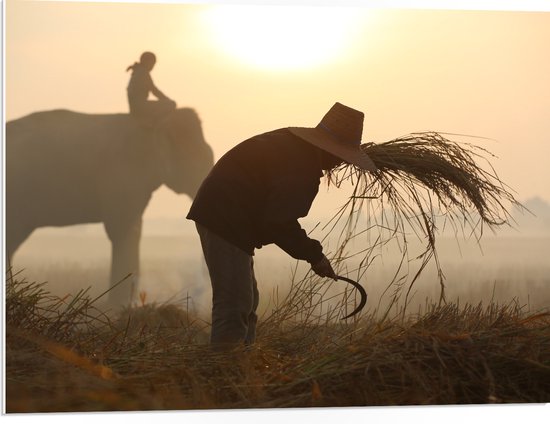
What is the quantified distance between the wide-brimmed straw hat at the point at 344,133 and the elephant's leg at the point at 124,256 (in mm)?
3849

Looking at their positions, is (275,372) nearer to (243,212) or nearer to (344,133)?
(243,212)

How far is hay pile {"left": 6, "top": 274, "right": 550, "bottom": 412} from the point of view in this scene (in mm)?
4348

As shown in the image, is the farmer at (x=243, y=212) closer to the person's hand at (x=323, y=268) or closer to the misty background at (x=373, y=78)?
the person's hand at (x=323, y=268)

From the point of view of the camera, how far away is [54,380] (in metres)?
4.34

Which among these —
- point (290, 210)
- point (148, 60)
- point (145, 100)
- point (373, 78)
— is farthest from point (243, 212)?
point (145, 100)

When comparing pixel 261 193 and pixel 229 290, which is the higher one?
pixel 261 193

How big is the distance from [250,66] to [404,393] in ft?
7.35

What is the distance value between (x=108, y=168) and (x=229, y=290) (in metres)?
4.73

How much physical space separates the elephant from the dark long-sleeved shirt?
3.87 meters

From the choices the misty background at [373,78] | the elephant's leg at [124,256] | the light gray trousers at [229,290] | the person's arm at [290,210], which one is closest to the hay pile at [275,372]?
the light gray trousers at [229,290]

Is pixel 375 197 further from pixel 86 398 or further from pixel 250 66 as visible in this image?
pixel 86 398

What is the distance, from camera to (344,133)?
4.80 meters

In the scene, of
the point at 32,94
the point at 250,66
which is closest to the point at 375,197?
the point at 250,66

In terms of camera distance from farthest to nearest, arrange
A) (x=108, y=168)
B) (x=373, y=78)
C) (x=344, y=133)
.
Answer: (x=108, y=168), (x=373, y=78), (x=344, y=133)
